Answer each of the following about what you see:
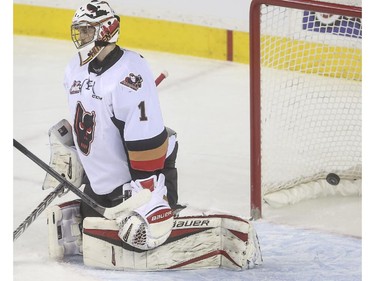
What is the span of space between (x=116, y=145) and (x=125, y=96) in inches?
8.2

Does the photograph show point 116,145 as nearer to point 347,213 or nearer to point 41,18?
point 347,213

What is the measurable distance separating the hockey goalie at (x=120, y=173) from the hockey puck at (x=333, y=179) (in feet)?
2.62

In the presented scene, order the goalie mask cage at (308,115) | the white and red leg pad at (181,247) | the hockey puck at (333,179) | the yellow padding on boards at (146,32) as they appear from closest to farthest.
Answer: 1. the white and red leg pad at (181,247)
2. the goalie mask cage at (308,115)
3. the hockey puck at (333,179)
4. the yellow padding on boards at (146,32)

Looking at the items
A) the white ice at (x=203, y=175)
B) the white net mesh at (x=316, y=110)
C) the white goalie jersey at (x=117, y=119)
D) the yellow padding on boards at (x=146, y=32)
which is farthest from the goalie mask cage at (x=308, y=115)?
the yellow padding on boards at (x=146, y=32)

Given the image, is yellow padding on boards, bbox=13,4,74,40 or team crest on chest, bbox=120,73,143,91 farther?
yellow padding on boards, bbox=13,4,74,40

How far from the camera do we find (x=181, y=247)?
8.99ft

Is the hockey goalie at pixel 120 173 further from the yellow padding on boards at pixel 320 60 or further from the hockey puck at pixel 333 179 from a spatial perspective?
the yellow padding on boards at pixel 320 60

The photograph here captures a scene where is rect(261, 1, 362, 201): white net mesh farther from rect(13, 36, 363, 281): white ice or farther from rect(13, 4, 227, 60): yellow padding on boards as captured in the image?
rect(13, 4, 227, 60): yellow padding on boards

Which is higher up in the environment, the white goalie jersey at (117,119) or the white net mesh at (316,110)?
the white goalie jersey at (117,119)

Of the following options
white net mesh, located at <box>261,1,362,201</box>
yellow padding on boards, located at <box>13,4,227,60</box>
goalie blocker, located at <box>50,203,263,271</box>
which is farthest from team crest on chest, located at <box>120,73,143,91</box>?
yellow padding on boards, located at <box>13,4,227,60</box>

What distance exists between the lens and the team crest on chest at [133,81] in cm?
248

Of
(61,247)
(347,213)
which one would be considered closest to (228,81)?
(347,213)

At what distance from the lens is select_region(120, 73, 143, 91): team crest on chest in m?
2.48

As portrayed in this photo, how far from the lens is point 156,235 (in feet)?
8.43
